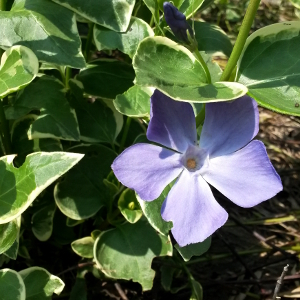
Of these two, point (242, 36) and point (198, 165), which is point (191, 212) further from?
point (242, 36)

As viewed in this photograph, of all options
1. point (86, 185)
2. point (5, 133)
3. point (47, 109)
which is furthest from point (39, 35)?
point (86, 185)

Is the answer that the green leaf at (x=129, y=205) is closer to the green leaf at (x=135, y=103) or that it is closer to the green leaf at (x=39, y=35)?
the green leaf at (x=135, y=103)

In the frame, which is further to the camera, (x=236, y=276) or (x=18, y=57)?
(x=236, y=276)

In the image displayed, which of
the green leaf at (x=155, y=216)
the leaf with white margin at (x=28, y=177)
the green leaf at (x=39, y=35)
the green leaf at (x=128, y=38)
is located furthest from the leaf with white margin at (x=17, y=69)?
the green leaf at (x=155, y=216)

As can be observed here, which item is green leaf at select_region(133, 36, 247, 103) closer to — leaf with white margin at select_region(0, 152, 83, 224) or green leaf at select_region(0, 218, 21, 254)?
leaf with white margin at select_region(0, 152, 83, 224)

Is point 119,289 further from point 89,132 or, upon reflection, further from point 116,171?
point 116,171

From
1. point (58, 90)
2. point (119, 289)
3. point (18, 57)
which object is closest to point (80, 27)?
point (58, 90)
